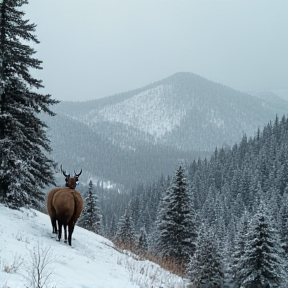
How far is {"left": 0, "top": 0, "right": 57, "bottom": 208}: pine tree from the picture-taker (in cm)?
1393

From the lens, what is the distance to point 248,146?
167 m

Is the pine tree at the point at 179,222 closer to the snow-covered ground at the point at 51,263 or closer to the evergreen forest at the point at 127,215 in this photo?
the evergreen forest at the point at 127,215

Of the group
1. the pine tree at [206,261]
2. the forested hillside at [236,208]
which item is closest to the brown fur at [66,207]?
the forested hillside at [236,208]

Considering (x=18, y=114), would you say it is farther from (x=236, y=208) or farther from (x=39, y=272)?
(x=236, y=208)

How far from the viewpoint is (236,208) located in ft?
351

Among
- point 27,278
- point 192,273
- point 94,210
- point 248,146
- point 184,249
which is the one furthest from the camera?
point 248,146

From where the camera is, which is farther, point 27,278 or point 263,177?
point 263,177

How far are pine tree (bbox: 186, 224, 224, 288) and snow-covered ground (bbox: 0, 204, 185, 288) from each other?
750 inches

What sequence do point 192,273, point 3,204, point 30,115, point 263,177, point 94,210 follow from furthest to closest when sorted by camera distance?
point 263,177, point 94,210, point 192,273, point 30,115, point 3,204

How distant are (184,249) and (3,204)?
22409 mm

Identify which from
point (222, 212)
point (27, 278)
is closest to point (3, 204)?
point (27, 278)

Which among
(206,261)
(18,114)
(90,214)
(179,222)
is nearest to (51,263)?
(18,114)

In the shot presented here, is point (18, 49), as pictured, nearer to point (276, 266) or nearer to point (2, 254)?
point (2, 254)

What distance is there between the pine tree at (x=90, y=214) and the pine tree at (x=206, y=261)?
40.7ft
